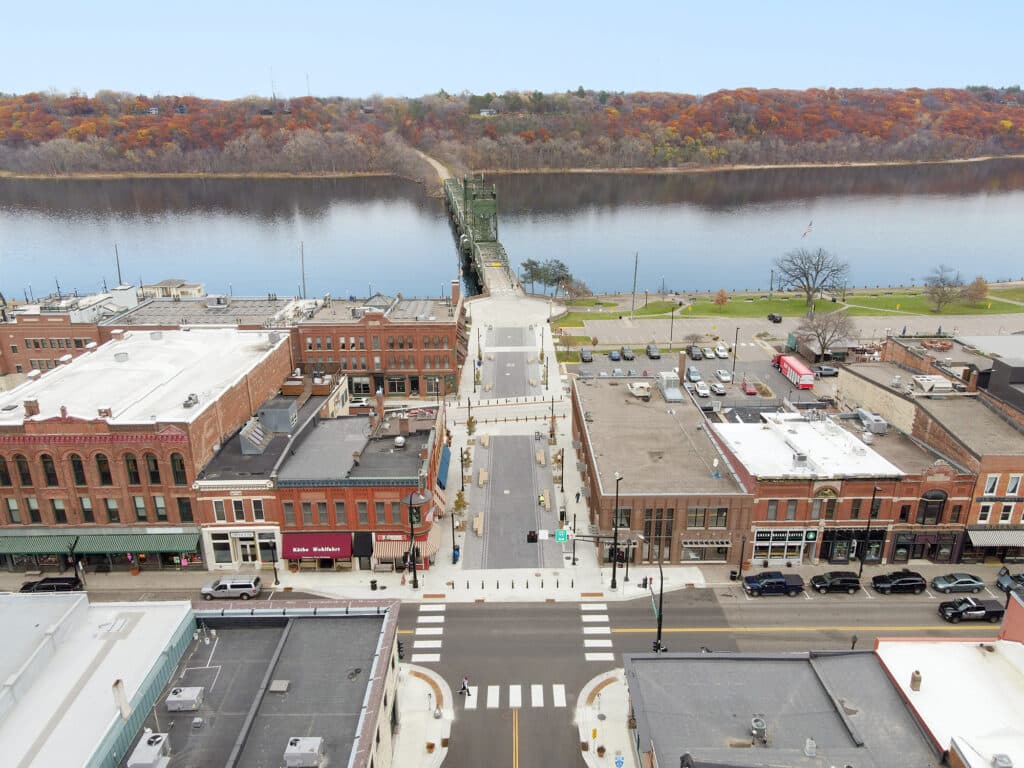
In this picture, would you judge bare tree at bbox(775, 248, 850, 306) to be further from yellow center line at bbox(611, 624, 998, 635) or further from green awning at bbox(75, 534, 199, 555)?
green awning at bbox(75, 534, 199, 555)

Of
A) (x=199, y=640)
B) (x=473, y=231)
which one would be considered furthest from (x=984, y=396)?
(x=473, y=231)

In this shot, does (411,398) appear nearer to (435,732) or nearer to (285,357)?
(285,357)

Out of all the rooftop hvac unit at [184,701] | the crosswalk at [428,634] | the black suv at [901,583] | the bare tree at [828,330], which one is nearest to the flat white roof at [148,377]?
the crosswalk at [428,634]

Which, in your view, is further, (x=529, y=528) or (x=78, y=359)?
(x=78, y=359)

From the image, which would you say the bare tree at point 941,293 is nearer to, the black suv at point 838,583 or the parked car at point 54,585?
the black suv at point 838,583

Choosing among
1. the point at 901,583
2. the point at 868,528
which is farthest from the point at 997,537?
the point at 868,528

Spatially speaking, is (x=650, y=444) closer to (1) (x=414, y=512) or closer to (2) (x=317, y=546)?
(1) (x=414, y=512)
